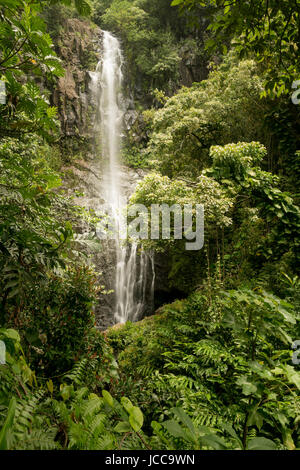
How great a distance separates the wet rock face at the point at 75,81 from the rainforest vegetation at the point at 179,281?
7.68m

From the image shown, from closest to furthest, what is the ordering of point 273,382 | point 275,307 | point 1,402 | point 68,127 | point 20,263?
1. point 1,402
2. point 275,307
3. point 20,263
4. point 273,382
5. point 68,127

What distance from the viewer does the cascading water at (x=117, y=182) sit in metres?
9.55

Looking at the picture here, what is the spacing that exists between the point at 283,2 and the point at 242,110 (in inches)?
237

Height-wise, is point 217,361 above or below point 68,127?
below

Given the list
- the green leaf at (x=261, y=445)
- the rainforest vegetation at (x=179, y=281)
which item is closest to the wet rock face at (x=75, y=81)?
the rainforest vegetation at (x=179, y=281)

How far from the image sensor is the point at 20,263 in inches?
56.7

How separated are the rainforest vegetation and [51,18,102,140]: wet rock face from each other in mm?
7678

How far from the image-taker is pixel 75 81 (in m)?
14.3

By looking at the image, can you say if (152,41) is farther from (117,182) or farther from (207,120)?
(207,120)

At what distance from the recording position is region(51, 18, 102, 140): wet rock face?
1351 cm
